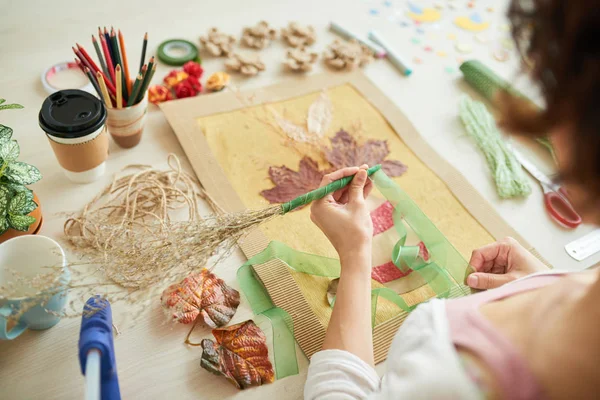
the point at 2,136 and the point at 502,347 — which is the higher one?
the point at 502,347

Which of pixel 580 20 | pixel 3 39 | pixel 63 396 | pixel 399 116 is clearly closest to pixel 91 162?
pixel 63 396

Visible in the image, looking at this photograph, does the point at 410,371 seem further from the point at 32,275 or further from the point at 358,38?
the point at 358,38

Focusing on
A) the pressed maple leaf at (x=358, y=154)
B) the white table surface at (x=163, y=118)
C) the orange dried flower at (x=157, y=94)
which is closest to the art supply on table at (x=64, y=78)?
the white table surface at (x=163, y=118)

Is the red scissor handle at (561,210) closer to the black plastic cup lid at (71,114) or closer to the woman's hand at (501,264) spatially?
the woman's hand at (501,264)

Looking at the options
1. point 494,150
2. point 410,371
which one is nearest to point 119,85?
point 410,371

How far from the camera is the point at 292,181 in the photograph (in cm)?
109

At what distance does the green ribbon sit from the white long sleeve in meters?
0.13

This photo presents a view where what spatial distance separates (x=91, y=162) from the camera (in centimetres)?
96

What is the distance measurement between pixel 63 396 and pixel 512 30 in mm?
761

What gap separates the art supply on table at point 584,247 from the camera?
1049mm

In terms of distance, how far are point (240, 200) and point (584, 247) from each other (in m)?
0.74

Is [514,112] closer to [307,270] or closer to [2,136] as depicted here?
[307,270]

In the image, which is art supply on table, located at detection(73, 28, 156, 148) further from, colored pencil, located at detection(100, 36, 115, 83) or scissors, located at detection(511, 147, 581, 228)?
scissors, located at detection(511, 147, 581, 228)

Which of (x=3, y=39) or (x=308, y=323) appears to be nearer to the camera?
(x=308, y=323)
